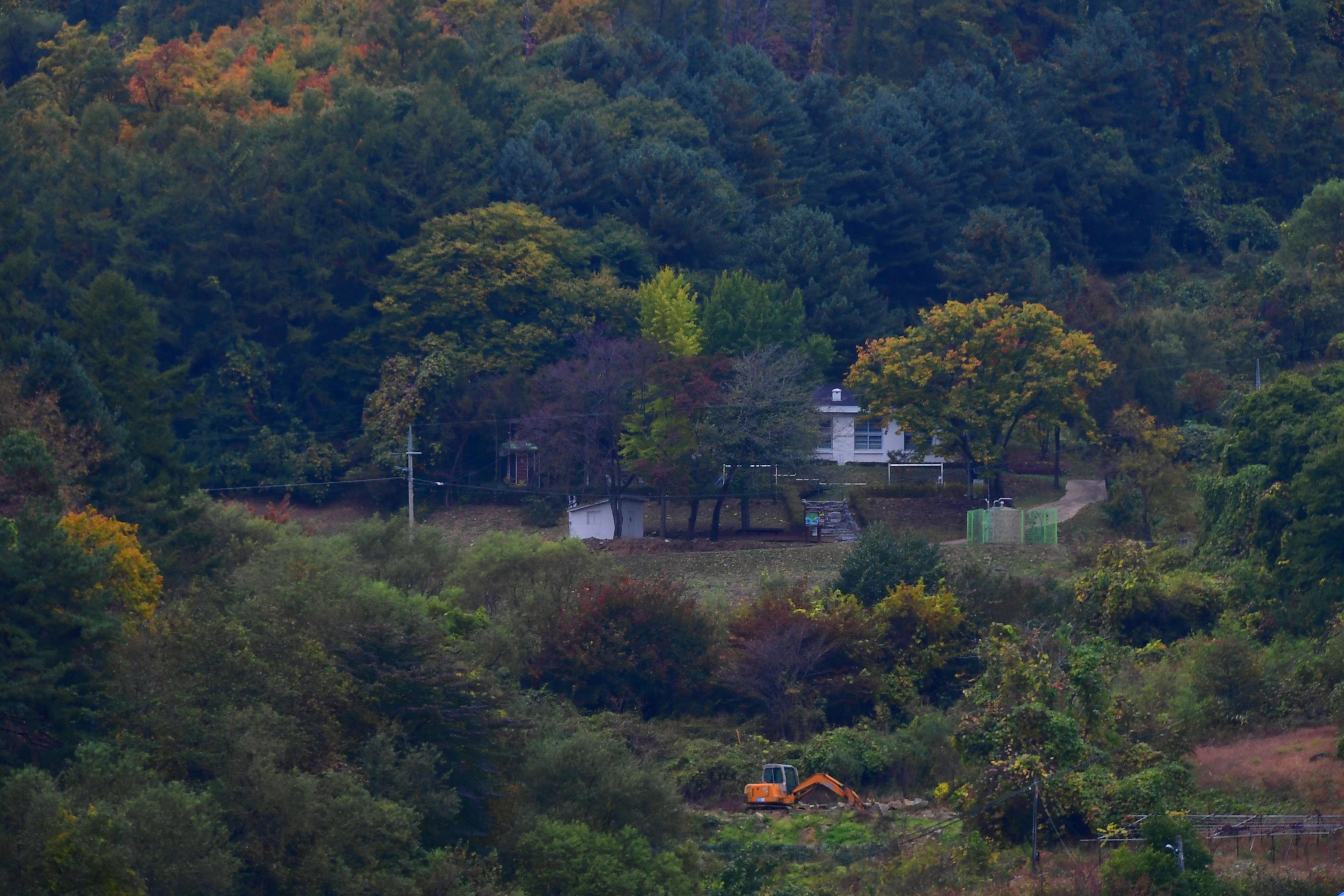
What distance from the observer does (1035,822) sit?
1103 inches

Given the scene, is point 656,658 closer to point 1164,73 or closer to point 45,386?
point 45,386

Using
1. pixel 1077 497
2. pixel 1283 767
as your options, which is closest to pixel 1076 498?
pixel 1077 497

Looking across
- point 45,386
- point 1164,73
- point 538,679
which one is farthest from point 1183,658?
point 1164,73

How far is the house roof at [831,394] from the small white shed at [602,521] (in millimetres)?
7654

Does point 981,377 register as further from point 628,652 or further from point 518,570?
point 628,652

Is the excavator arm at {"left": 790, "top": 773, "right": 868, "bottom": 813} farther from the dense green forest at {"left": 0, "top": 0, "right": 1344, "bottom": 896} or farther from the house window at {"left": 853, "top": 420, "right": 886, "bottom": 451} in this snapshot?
the house window at {"left": 853, "top": 420, "right": 886, "bottom": 451}

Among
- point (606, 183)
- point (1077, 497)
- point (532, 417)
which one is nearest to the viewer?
point (532, 417)

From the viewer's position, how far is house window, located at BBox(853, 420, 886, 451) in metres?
59.1

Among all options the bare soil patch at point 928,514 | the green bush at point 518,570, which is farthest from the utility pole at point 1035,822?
the bare soil patch at point 928,514

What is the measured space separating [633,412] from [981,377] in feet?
32.0

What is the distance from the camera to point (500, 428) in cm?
5588

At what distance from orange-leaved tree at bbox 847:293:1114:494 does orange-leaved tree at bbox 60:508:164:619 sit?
1031 inches

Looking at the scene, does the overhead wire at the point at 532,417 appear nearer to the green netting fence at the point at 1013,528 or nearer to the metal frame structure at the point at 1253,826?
the green netting fence at the point at 1013,528

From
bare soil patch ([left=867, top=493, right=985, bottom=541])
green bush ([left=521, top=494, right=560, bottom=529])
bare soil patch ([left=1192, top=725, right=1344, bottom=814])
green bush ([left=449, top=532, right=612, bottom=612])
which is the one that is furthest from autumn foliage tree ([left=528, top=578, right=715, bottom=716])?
green bush ([left=521, top=494, right=560, bottom=529])
